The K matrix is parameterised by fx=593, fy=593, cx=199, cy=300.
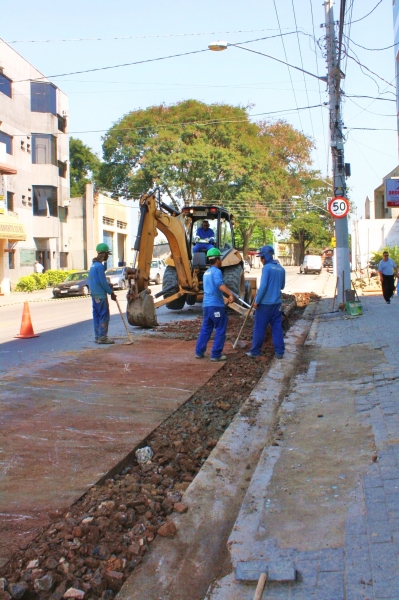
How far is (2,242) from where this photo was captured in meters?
32.8

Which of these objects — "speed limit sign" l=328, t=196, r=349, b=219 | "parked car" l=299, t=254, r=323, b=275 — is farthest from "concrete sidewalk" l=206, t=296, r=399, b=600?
"parked car" l=299, t=254, r=323, b=275

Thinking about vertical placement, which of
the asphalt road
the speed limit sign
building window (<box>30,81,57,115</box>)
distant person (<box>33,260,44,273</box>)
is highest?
building window (<box>30,81,57,115</box>)

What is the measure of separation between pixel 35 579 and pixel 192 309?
15701 mm

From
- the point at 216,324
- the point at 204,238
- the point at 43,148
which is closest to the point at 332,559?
the point at 216,324

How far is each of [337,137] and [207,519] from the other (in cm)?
1433

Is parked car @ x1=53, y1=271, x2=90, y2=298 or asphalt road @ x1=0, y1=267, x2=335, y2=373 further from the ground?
parked car @ x1=53, y1=271, x2=90, y2=298

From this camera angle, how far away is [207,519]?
4.06 metres

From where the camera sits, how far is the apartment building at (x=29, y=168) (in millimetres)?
33406

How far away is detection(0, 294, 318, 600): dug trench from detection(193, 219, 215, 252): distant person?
29.1 ft

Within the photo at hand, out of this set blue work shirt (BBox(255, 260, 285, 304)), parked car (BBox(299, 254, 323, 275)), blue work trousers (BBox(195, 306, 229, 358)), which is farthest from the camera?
parked car (BBox(299, 254, 323, 275))

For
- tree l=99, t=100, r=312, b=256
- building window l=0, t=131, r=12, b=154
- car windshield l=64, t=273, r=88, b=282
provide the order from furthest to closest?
tree l=99, t=100, r=312, b=256, building window l=0, t=131, r=12, b=154, car windshield l=64, t=273, r=88, b=282

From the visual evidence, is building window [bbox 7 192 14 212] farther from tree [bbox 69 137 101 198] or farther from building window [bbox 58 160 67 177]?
tree [bbox 69 137 101 198]

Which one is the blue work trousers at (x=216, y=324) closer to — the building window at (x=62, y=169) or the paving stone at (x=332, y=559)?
the paving stone at (x=332, y=559)

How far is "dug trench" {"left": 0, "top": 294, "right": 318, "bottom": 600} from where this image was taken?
3230 mm
